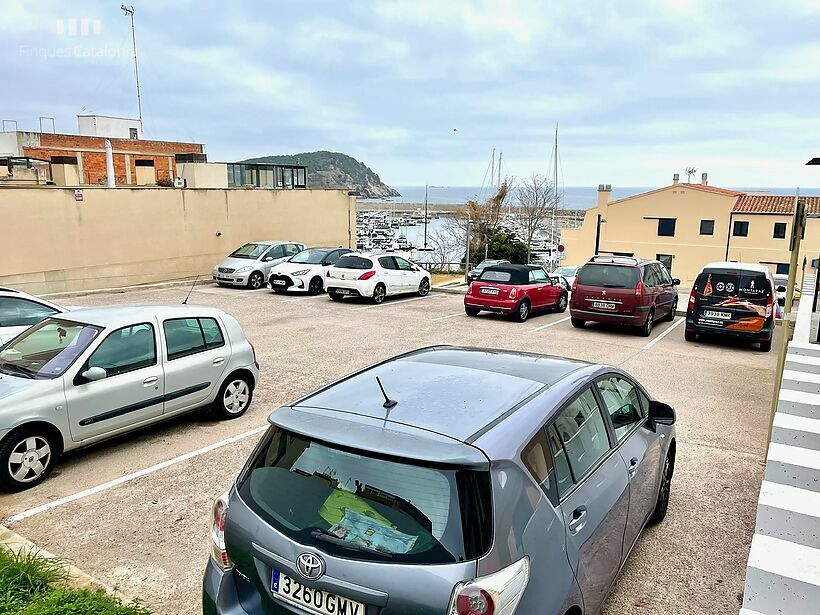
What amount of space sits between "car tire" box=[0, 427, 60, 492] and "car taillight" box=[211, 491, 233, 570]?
3352 millimetres

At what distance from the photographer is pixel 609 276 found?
1388 centimetres

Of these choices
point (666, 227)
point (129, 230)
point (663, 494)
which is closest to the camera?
point (663, 494)

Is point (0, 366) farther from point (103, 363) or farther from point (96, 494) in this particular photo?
point (96, 494)

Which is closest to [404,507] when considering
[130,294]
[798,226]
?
[798,226]

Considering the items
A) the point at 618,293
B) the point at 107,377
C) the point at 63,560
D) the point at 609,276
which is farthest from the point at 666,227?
the point at 63,560

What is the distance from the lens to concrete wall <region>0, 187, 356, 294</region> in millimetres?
18594

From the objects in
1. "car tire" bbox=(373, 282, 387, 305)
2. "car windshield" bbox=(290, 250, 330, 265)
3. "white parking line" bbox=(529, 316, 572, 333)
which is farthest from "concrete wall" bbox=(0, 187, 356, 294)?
"white parking line" bbox=(529, 316, 572, 333)

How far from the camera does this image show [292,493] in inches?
109

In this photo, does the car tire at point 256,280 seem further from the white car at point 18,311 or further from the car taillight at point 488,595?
the car taillight at point 488,595

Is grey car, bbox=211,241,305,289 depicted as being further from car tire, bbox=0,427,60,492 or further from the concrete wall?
car tire, bbox=0,427,60,492

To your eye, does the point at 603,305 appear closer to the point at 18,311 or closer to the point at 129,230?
the point at 18,311

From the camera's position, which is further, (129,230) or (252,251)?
(252,251)

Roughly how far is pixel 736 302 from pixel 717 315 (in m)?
0.43

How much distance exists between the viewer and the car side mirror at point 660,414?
4535 millimetres
